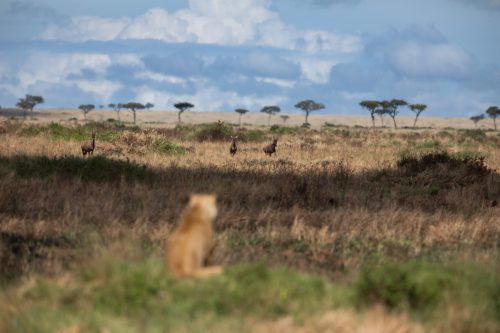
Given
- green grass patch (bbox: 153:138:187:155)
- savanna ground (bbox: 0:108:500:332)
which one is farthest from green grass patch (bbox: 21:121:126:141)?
savanna ground (bbox: 0:108:500:332)

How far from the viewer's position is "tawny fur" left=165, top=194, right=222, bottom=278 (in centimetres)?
521

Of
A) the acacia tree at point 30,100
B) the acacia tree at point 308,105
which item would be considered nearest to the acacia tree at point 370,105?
the acacia tree at point 308,105

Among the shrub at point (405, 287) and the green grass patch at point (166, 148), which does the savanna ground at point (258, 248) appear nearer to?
the shrub at point (405, 287)

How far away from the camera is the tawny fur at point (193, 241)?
521 centimetres

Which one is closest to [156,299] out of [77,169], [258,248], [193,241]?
[193,241]

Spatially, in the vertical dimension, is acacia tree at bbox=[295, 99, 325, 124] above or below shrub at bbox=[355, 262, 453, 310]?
above

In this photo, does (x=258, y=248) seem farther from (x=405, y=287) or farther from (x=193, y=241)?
(x=193, y=241)

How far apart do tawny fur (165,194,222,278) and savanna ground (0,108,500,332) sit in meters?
0.14

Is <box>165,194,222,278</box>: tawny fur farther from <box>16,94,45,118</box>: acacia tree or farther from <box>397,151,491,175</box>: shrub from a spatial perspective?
<box>16,94,45,118</box>: acacia tree

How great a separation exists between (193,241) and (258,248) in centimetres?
354

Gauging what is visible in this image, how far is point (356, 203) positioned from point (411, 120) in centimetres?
15343

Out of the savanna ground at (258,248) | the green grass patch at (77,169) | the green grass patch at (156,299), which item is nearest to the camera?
the green grass patch at (156,299)

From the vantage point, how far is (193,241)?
5.23 m

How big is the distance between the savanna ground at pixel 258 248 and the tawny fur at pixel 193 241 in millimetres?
135
